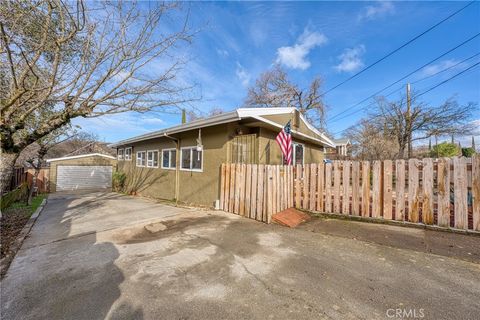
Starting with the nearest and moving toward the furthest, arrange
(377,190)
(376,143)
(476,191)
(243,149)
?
(476,191) → (377,190) → (243,149) → (376,143)

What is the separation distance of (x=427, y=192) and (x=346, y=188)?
157 cm

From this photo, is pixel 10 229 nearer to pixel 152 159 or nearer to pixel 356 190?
pixel 152 159

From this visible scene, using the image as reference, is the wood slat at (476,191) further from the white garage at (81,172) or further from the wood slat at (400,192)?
the white garage at (81,172)

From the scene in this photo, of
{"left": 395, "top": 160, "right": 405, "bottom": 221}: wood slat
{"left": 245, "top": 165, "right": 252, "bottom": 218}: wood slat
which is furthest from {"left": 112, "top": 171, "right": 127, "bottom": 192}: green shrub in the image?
{"left": 395, "top": 160, "right": 405, "bottom": 221}: wood slat

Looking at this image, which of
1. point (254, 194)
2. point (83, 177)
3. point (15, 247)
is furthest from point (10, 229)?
point (83, 177)

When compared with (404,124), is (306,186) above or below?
below

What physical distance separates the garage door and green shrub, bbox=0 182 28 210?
15.4 feet

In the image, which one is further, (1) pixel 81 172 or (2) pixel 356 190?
(1) pixel 81 172

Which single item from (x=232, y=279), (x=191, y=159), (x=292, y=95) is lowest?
(x=232, y=279)

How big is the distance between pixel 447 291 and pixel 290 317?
1965 mm

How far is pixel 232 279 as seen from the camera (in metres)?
2.68

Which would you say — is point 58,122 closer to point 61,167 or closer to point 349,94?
point 61,167

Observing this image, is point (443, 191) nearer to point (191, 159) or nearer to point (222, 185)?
point (222, 185)

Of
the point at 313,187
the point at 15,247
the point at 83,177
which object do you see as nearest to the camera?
the point at 15,247
